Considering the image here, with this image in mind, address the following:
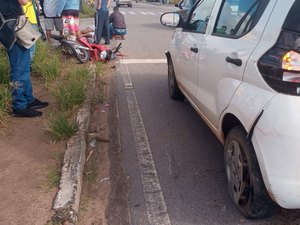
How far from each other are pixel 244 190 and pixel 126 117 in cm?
268

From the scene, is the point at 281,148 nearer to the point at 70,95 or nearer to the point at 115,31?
the point at 70,95

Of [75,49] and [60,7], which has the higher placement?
[60,7]

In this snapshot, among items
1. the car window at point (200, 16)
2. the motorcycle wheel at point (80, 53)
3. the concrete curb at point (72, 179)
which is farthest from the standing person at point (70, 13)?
the car window at point (200, 16)

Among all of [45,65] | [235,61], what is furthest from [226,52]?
[45,65]

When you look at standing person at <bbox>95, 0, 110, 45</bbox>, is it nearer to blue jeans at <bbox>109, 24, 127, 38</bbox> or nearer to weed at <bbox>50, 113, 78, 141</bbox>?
blue jeans at <bbox>109, 24, 127, 38</bbox>

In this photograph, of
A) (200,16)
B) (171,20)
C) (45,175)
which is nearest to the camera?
(45,175)

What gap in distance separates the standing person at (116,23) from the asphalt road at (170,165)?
596 cm

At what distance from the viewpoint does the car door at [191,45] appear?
3.99 meters

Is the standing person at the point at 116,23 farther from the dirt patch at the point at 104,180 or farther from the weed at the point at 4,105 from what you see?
the weed at the point at 4,105

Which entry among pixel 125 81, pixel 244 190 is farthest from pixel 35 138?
pixel 125 81

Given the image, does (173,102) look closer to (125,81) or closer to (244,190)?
(125,81)

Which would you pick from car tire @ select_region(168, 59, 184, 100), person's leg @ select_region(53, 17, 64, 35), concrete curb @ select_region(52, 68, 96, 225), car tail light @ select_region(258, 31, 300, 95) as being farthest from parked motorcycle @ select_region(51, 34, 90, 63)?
car tail light @ select_region(258, 31, 300, 95)

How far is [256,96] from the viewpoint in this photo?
2.51 meters

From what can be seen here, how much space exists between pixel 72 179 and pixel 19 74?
1947 mm
